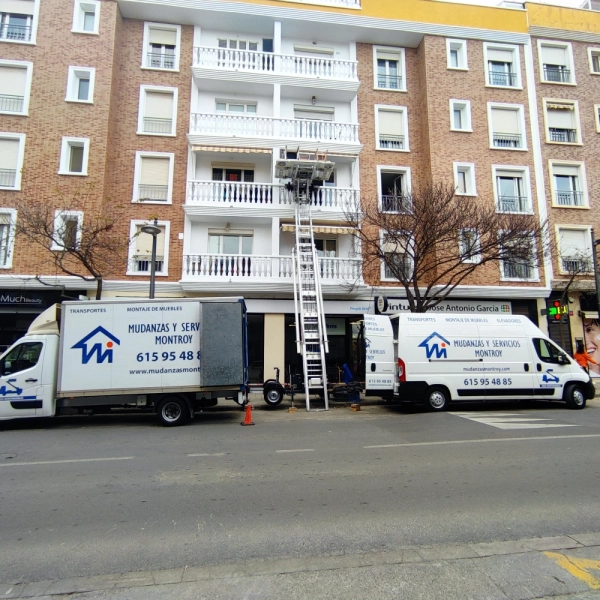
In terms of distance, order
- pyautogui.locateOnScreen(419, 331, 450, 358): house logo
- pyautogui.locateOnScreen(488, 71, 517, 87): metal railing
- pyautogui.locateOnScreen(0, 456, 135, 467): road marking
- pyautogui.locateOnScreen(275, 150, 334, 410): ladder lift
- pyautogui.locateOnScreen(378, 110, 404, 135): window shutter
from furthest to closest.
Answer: pyautogui.locateOnScreen(488, 71, 517, 87): metal railing, pyautogui.locateOnScreen(378, 110, 404, 135): window shutter, pyautogui.locateOnScreen(275, 150, 334, 410): ladder lift, pyautogui.locateOnScreen(419, 331, 450, 358): house logo, pyautogui.locateOnScreen(0, 456, 135, 467): road marking

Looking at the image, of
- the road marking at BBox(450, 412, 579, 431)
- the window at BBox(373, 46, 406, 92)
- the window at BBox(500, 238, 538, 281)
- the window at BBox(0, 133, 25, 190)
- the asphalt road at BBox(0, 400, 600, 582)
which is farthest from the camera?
the window at BBox(373, 46, 406, 92)

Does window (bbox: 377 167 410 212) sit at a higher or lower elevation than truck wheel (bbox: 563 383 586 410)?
higher

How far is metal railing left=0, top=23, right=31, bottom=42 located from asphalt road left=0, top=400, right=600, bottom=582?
54.3 ft

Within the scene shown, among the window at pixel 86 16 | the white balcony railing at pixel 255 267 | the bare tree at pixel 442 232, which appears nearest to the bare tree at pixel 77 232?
the white balcony railing at pixel 255 267

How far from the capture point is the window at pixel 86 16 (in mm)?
17047

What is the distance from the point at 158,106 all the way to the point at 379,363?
46.5 ft

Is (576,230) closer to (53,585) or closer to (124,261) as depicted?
(124,261)

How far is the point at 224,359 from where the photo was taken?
387 inches

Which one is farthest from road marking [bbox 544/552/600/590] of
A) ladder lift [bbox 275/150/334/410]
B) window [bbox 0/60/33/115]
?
window [bbox 0/60/33/115]

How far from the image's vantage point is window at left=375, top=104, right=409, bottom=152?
18.8 metres

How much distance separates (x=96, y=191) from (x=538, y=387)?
16376 mm

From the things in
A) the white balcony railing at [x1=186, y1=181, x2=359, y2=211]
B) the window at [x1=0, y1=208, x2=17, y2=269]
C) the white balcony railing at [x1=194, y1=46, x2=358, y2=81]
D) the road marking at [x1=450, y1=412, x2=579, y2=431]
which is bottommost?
the road marking at [x1=450, y1=412, x2=579, y2=431]

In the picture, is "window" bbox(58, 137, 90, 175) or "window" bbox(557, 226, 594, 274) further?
"window" bbox(557, 226, 594, 274)

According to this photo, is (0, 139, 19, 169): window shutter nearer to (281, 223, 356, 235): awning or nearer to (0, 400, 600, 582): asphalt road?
(281, 223, 356, 235): awning
